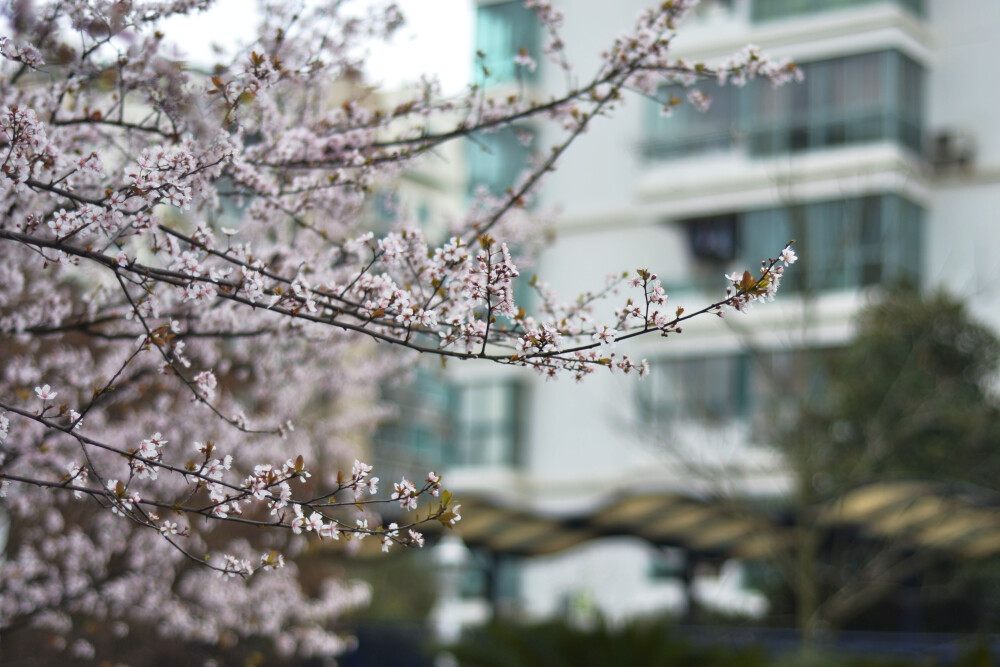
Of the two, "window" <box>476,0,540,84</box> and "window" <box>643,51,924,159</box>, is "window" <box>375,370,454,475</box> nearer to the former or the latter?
"window" <box>476,0,540,84</box>

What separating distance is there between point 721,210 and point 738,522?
13.4 m

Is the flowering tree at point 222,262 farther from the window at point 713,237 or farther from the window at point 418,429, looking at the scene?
the window at point 418,429

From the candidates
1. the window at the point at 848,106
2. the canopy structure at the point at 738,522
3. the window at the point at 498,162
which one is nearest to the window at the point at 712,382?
the window at the point at 848,106

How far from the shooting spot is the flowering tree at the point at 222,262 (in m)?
3.84

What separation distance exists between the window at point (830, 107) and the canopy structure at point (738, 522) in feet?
35.3

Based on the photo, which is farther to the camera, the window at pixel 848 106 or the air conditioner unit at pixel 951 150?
the air conditioner unit at pixel 951 150

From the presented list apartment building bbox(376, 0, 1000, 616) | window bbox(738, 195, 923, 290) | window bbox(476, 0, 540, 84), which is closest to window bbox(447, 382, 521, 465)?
apartment building bbox(376, 0, 1000, 616)

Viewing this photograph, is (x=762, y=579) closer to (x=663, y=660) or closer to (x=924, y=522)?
(x=924, y=522)

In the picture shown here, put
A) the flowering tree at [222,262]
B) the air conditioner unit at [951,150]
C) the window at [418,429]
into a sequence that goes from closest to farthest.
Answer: the flowering tree at [222,262] < the air conditioner unit at [951,150] < the window at [418,429]

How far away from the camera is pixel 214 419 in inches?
301

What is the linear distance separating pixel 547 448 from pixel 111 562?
21447 millimetres

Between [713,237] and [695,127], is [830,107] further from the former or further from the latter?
[713,237]

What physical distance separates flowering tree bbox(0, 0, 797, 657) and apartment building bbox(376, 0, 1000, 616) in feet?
53.5

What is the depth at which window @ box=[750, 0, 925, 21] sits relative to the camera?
26375 millimetres
